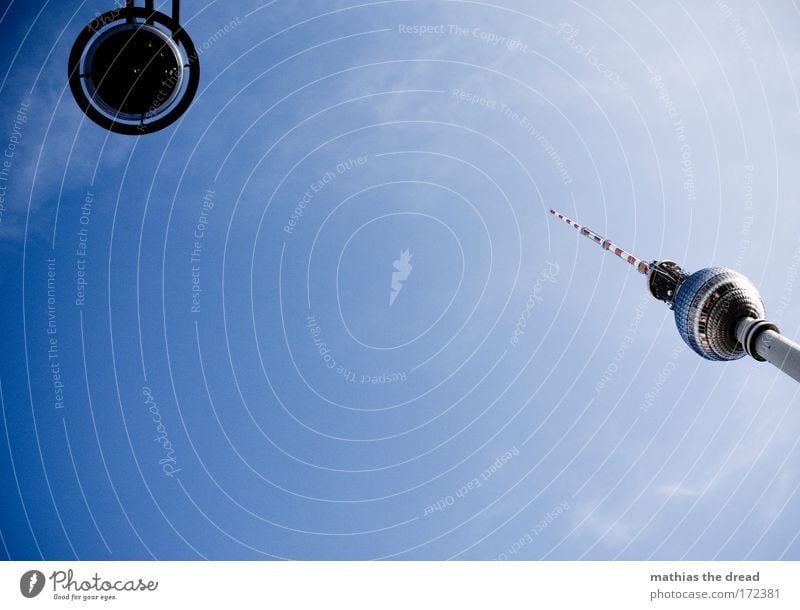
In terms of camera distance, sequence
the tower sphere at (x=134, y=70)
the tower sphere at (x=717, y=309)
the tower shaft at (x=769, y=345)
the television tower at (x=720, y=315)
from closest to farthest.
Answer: the tower sphere at (x=134, y=70), the tower shaft at (x=769, y=345), the television tower at (x=720, y=315), the tower sphere at (x=717, y=309)

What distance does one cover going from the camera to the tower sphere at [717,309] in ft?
158

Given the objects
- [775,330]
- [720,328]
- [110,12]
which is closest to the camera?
[110,12]

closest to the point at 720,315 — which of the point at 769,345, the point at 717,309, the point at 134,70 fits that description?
the point at 717,309

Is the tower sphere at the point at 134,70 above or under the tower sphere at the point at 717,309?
above

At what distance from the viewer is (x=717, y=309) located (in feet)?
162

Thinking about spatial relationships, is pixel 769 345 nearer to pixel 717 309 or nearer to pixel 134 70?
pixel 717 309

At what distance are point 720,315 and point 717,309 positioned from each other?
0.68m

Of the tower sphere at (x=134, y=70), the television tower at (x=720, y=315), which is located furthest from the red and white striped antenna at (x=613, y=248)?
the tower sphere at (x=134, y=70)

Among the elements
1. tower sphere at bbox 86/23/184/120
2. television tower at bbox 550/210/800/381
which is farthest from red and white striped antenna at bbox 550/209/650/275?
tower sphere at bbox 86/23/184/120

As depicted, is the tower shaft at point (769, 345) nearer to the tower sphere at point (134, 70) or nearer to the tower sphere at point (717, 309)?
the tower sphere at point (717, 309)
